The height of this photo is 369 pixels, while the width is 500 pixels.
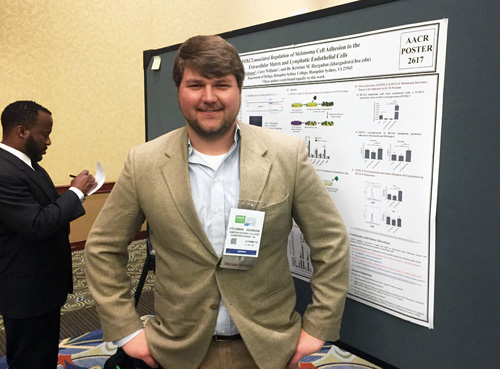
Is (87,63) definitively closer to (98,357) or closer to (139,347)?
(98,357)

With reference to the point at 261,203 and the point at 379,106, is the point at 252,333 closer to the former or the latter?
the point at 261,203

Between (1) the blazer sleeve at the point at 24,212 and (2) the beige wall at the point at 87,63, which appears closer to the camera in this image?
(1) the blazer sleeve at the point at 24,212

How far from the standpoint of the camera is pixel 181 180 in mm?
1184

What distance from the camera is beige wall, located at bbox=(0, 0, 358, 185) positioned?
3750mm

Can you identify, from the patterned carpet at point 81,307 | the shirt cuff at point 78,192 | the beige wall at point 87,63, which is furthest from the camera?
the beige wall at point 87,63

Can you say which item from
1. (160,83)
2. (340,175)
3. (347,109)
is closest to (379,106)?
(347,109)

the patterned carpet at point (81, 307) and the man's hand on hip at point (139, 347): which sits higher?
the man's hand on hip at point (139, 347)

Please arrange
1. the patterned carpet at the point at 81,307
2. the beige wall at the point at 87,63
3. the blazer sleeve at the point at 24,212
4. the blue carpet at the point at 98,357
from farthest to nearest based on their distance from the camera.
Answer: the beige wall at the point at 87,63
the patterned carpet at the point at 81,307
the blue carpet at the point at 98,357
the blazer sleeve at the point at 24,212

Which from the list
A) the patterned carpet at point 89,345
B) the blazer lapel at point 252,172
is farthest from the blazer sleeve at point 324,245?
the patterned carpet at point 89,345

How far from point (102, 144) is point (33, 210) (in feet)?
9.15

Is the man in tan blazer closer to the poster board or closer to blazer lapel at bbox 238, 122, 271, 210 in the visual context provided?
blazer lapel at bbox 238, 122, 271, 210

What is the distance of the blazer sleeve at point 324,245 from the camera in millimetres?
1199

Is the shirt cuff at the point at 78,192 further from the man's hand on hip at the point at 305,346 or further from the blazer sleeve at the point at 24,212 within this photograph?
the man's hand on hip at the point at 305,346

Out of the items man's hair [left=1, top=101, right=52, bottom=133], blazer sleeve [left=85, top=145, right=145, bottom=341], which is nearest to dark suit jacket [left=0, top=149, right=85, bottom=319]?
man's hair [left=1, top=101, right=52, bottom=133]
